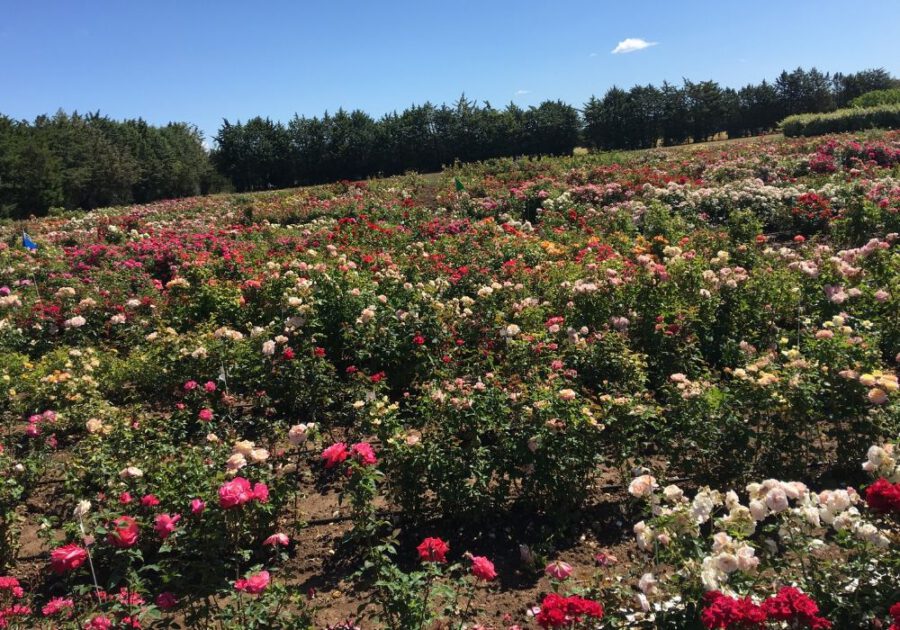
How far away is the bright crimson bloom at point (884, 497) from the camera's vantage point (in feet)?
7.05

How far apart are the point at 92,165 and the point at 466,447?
47.9 metres

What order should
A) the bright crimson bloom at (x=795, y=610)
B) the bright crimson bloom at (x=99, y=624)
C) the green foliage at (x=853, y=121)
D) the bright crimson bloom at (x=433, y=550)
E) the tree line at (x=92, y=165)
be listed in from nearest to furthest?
the bright crimson bloom at (x=795, y=610) → the bright crimson bloom at (x=99, y=624) → the bright crimson bloom at (x=433, y=550) → the green foliage at (x=853, y=121) → the tree line at (x=92, y=165)

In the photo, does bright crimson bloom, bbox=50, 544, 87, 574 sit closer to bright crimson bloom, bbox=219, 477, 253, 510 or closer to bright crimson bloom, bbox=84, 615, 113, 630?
bright crimson bloom, bbox=84, 615, 113, 630

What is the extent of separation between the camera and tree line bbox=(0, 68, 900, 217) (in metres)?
44.6

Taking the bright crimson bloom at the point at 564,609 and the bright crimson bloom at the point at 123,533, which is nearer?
the bright crimson bloom at the point at 564,609

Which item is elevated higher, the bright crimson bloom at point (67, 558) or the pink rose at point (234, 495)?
the pink rose at point (234, 495)

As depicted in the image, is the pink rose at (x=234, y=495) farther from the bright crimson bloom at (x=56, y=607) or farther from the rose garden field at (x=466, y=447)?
the bright crimson bloom at (x=56, y=607)

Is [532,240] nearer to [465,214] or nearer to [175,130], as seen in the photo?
[465,214]

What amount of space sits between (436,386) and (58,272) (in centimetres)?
830

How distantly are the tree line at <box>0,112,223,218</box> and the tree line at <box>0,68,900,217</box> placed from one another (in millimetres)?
103

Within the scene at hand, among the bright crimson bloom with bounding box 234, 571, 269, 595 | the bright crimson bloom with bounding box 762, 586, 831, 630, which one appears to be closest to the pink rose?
the bright crimson bloom with bounding box 234, 571, 269, 595

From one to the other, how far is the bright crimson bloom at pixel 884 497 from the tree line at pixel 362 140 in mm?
45684

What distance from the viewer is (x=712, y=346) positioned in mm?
5578

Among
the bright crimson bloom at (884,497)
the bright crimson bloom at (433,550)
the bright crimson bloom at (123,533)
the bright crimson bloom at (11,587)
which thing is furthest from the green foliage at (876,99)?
the bright crimson bloom at (11,587)
